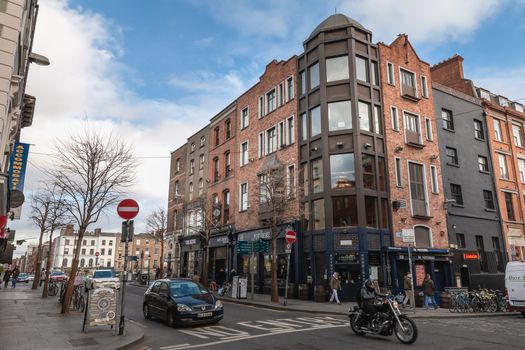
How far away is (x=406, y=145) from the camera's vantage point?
82.2 ft

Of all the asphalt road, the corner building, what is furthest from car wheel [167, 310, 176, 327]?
the corner building

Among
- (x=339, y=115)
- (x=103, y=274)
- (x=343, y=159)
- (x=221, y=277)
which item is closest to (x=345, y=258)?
(x=343, y=159)

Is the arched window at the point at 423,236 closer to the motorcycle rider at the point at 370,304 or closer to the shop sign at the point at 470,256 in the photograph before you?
the shop sign at the point at 470,256

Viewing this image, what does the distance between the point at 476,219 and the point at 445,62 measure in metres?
14.8

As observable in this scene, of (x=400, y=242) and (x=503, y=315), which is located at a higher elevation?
(x=400, y=242)

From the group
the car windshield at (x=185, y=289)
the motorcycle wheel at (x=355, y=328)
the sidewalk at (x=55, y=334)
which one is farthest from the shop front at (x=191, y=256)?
the motorcycle wheel at (x=355, y=328)

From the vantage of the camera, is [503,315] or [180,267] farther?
→ [180,267]

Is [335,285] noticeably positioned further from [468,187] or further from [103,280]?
[103,280]

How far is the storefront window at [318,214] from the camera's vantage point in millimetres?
23056

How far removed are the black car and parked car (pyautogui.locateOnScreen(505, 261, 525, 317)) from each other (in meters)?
12.5

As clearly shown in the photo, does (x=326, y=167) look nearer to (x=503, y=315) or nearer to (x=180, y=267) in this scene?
(x=503, y=315)

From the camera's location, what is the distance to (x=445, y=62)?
111 feet

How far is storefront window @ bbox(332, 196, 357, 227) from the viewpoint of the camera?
22.3 metres

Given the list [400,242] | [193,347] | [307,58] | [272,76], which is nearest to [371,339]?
[193,347]
